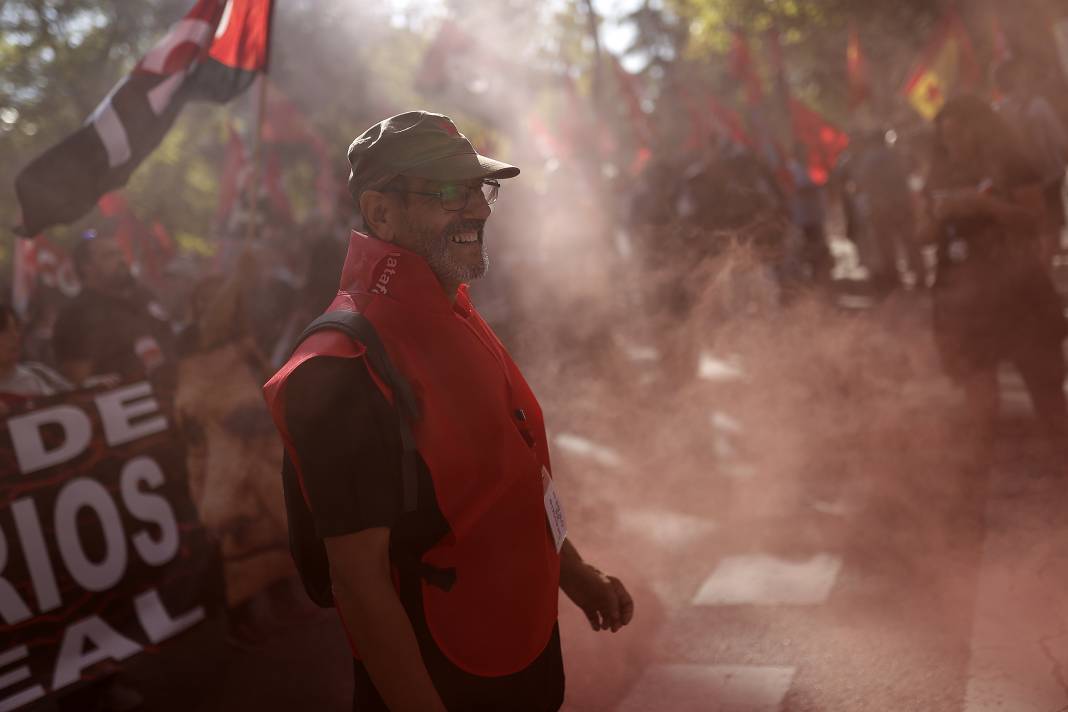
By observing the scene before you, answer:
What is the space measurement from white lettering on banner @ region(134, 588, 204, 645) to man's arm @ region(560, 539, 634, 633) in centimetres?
269

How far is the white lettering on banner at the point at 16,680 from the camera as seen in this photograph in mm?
3791

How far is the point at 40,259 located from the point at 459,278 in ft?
32.4

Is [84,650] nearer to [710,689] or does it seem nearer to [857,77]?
[710,689]

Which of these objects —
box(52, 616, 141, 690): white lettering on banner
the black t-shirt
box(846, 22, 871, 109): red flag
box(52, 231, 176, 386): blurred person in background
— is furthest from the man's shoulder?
box(846, 22, 871, 109): red flag

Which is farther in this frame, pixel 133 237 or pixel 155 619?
pixel 133 237

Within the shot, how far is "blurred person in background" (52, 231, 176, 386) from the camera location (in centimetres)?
596

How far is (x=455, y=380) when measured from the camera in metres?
1.81

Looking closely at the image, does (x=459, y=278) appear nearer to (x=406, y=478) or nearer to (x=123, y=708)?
(x=406, y=478)

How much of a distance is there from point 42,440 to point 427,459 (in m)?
3.03

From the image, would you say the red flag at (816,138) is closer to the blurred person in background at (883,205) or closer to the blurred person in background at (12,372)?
the blurred person in background at (883,205)

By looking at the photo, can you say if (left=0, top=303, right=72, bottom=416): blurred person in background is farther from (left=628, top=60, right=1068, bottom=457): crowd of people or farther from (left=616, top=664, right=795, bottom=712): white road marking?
(left=628, top=60, right=1068, bottom=457): crowd of people

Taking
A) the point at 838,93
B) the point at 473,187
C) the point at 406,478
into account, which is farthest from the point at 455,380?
the point at 838,93

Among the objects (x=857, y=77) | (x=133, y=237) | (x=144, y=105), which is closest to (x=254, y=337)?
(x=144, y=105)

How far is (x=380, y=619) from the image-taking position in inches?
67.5
